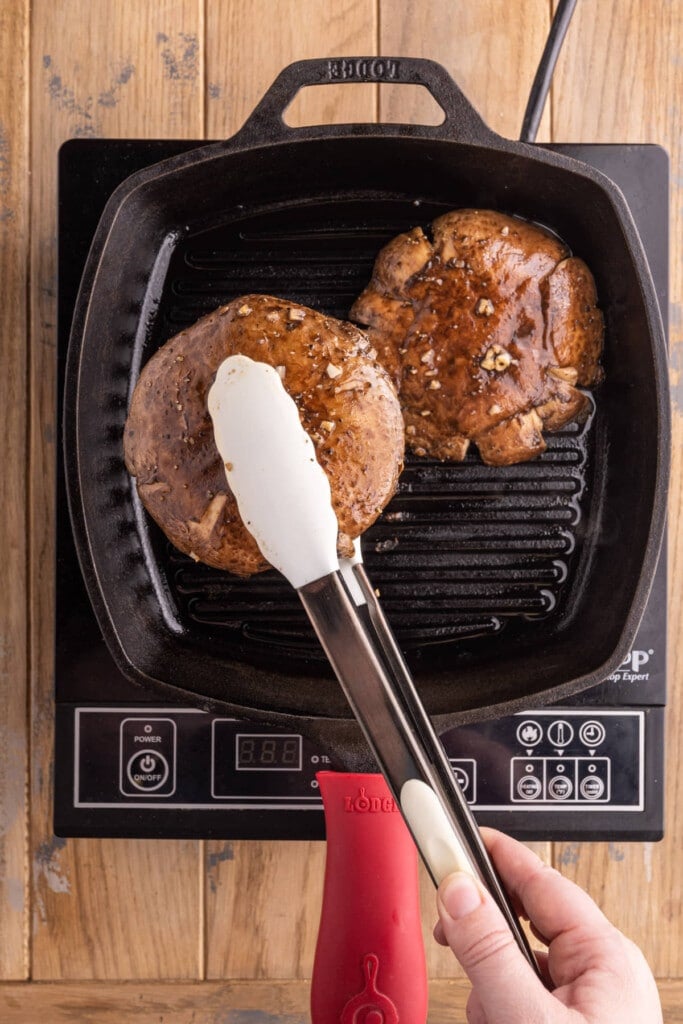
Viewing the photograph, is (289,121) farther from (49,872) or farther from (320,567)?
(49,872)

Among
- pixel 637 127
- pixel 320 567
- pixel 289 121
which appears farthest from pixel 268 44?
pixel 320 567

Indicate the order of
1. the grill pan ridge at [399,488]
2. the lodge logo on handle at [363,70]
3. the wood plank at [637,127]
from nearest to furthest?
the lodge logo on handle at [363,70]
the grill pan ridge at [399,488]
the wood plank at [637,127]

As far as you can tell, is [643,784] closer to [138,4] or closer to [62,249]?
[62,249]

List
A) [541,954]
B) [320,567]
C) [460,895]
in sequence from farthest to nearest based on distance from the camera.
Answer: [541,954] → [320,567] → [460,895]

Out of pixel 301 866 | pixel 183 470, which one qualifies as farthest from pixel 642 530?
pixel 301 866

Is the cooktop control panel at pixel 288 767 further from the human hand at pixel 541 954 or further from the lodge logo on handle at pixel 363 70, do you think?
the lodge logo on handle at pixel 363 70

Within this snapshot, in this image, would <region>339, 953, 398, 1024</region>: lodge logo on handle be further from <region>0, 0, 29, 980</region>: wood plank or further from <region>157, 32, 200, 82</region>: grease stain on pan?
<region>157, 32, 200, 82</region>: grease stain on pan

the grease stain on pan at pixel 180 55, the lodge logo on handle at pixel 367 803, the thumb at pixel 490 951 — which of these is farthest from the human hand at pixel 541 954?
the grease stain on pan at pixel 180 55
